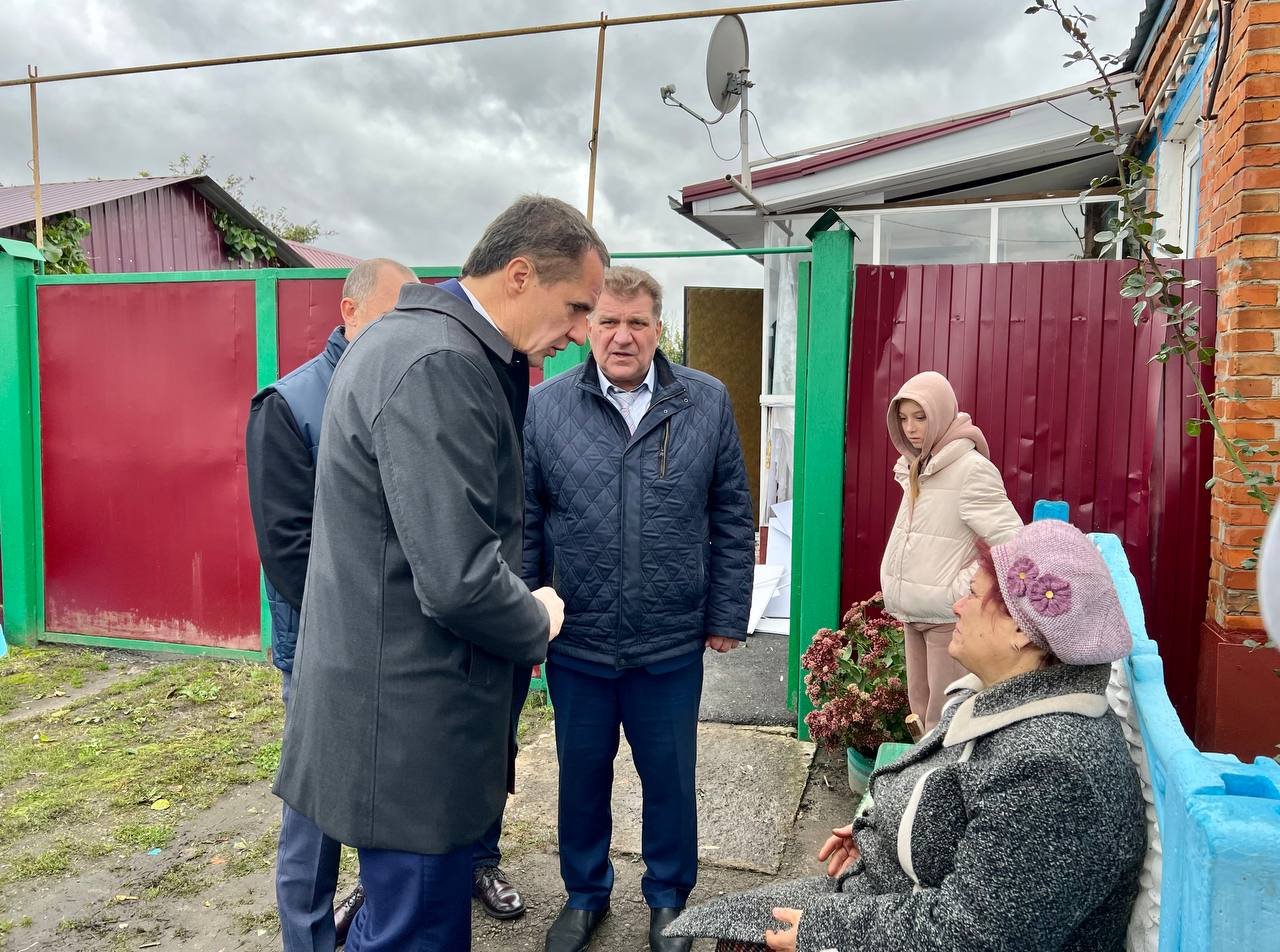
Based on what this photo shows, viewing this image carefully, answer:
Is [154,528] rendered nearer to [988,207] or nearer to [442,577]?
[442,577]

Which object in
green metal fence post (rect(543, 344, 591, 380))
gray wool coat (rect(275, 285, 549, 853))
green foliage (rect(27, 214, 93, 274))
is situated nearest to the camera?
gray wool coat (rect(275, 285, 549, 853))

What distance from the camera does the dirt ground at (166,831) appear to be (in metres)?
3.02

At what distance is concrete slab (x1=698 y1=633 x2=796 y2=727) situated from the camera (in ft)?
15.6

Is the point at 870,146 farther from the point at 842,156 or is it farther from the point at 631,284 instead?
the point at 631,284

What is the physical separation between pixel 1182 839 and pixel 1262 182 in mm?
3292

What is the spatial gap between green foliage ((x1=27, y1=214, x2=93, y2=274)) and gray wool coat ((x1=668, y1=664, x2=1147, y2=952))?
36.0 ft

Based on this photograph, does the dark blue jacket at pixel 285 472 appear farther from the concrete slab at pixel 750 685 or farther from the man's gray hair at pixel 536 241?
the concrete slab at pixel 750 685

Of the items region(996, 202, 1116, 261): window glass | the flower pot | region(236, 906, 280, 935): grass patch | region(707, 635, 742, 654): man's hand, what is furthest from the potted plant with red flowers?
region(996, 202, 1116, 261): window glass

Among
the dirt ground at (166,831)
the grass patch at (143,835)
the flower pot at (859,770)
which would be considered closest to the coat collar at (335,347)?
the dirt ground at (166,831)

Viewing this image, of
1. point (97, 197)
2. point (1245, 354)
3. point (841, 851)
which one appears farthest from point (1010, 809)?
point (97, 197)

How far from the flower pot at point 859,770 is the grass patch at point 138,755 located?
101 inches

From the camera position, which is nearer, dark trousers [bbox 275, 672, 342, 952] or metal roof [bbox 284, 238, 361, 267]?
dark trousers [bbox 275, 672, 342, 952]

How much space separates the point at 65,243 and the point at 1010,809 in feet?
38.9

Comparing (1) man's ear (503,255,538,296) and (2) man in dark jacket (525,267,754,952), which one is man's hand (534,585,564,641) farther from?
(2) man in dark jacket (525,267,754,952)
